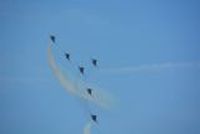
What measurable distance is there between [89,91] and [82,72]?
0.21 meters

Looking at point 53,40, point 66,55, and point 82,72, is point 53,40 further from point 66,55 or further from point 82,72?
point 82,72

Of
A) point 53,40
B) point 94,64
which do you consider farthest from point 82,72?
point 53,40

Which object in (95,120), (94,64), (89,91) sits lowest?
(95,120)

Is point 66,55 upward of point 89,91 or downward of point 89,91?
upward

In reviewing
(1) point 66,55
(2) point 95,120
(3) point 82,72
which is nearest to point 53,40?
(1) point 66,55

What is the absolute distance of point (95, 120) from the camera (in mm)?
3311

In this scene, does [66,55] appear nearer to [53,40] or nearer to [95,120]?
[53,40]

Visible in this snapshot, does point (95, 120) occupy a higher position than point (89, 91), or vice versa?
point (89, 91)

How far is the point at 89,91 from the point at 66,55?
0.44 meters

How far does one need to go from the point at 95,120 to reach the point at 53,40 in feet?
3.01

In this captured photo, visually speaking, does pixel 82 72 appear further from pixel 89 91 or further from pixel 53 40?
pixel 53 40

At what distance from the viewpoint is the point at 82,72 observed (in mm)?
3395

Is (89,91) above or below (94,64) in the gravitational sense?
below

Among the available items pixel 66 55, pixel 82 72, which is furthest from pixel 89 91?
pixel 66 55
